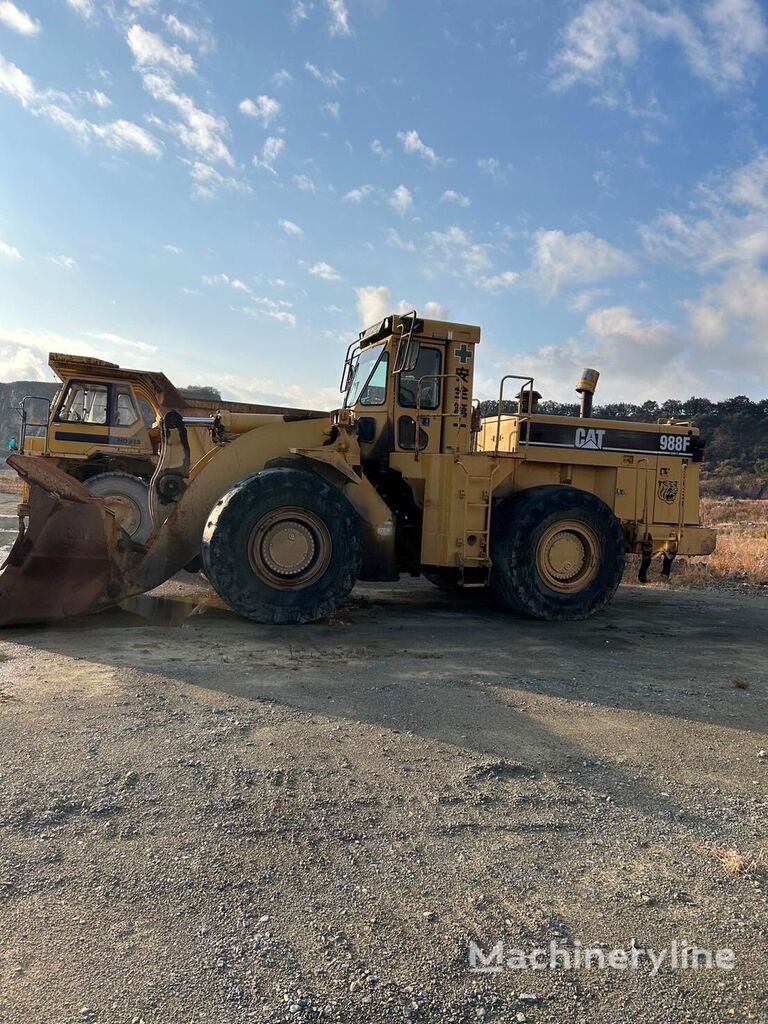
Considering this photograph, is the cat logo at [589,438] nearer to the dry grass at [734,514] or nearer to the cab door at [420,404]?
the cab door at [420,404]

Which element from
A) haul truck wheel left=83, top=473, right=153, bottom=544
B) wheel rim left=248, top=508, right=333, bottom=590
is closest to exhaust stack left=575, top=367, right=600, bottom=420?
wheel rim left=248, top=508, right=333, bottom=590

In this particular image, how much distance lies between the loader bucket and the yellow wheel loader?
0.5 inches

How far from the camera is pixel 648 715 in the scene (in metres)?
4.91

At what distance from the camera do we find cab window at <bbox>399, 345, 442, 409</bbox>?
8.13 meters

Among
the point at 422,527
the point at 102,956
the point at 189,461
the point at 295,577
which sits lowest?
the point at 102,956

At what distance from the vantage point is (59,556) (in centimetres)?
663

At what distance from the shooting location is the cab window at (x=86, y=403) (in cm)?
1234

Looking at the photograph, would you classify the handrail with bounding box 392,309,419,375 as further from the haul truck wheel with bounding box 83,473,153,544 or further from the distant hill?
the distant hill

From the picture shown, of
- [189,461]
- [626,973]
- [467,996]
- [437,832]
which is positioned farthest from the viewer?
[189,461]

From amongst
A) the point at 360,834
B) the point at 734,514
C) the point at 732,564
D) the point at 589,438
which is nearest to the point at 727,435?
the point at 734,514

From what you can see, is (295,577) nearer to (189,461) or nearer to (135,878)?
(189,461)

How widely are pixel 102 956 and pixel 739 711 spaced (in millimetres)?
4369

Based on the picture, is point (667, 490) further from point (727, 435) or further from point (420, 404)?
point (727, 435)

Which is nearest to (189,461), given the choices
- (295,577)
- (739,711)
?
(295,577)
